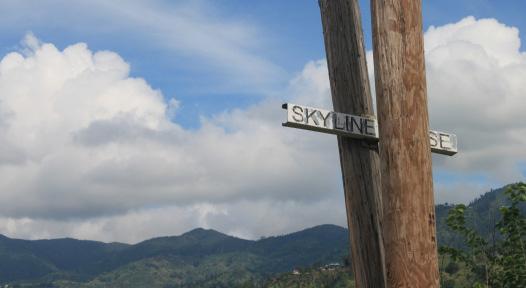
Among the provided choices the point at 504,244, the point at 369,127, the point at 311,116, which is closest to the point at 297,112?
the point at 311,116

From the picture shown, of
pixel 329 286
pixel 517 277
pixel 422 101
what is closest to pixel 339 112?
pixel 422 101

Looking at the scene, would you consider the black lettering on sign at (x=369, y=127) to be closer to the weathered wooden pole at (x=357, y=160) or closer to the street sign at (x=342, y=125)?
the street sign at (x=342, y=125)

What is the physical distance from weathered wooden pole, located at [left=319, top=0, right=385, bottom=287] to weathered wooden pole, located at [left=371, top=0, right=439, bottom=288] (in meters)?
0.93

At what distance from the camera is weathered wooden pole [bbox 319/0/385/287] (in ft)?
17.3

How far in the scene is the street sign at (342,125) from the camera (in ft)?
15.4

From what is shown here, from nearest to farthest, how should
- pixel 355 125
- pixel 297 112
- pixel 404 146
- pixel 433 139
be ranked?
pixel 404 146 < pixel 297 112 < pixel 355 125 < pixel 433 139

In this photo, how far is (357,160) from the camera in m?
5.31

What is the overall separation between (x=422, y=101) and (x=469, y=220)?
875cm

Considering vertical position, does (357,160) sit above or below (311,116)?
below

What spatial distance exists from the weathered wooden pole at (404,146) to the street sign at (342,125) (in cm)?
53

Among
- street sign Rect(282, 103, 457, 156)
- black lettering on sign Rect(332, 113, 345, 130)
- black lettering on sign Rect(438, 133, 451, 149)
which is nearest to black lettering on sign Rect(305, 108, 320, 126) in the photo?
street sign Rect(282, 103, 457, 156)

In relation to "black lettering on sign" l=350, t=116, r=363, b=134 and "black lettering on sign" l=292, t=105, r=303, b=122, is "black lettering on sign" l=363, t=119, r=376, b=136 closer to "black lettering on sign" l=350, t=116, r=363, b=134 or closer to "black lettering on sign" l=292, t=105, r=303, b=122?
"black lettering on sign" l=350, t=116, r=363, b=134

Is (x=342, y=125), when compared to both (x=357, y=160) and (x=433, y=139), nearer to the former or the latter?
(x=357, y=160)

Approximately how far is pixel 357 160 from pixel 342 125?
16.3 inches
